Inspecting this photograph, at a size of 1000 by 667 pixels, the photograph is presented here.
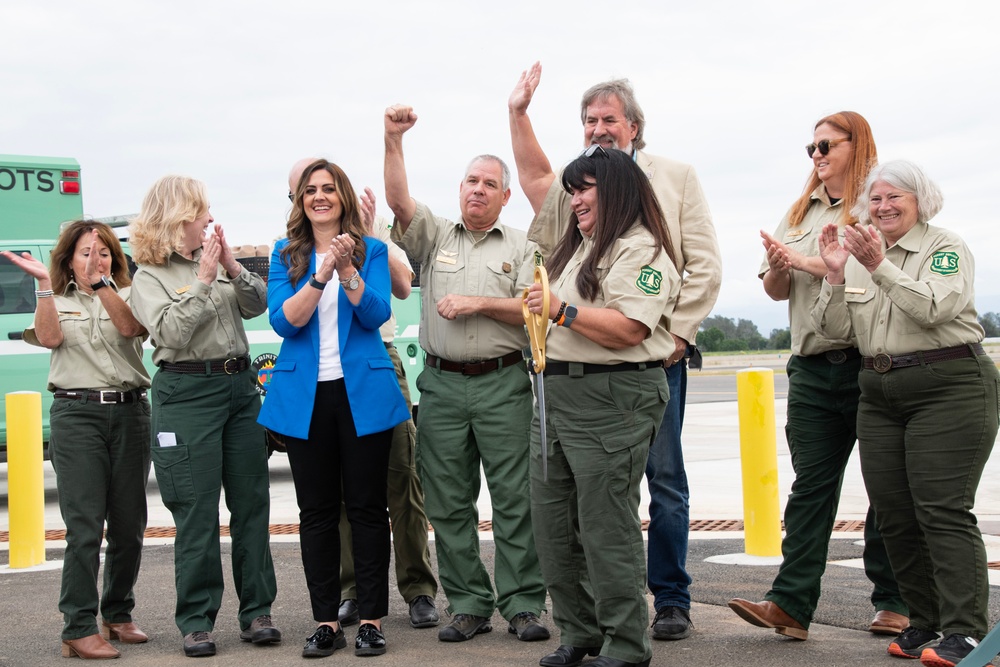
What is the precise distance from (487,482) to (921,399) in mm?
1776

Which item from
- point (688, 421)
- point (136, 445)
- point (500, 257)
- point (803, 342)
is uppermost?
point (500, 257)

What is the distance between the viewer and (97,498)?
471cm

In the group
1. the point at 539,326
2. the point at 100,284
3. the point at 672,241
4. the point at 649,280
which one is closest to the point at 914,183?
the point at 672,241

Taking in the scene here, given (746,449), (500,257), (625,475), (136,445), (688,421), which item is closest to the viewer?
(625,475)

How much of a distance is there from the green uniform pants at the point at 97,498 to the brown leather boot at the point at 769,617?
2440mm

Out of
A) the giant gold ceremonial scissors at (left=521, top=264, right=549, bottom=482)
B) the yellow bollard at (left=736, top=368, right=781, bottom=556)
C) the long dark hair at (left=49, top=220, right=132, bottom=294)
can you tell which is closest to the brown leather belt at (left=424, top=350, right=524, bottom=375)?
the giant gold ceremonial scissors at (left=521, top=264, right=549, bottom=482)

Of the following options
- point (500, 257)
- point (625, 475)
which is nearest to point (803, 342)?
point (625, 475)

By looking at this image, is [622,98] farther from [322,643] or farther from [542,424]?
[322,643]

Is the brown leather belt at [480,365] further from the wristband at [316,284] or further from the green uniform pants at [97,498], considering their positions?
the green uniform pants at [97,498]

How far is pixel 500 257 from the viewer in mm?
5145

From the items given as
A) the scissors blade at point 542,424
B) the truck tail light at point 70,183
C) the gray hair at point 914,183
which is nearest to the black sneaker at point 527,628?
the scissors blade at point 542,424

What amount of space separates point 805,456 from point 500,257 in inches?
61.1

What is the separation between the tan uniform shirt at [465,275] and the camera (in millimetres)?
4941

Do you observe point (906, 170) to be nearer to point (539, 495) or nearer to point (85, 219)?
point (539, 495)
